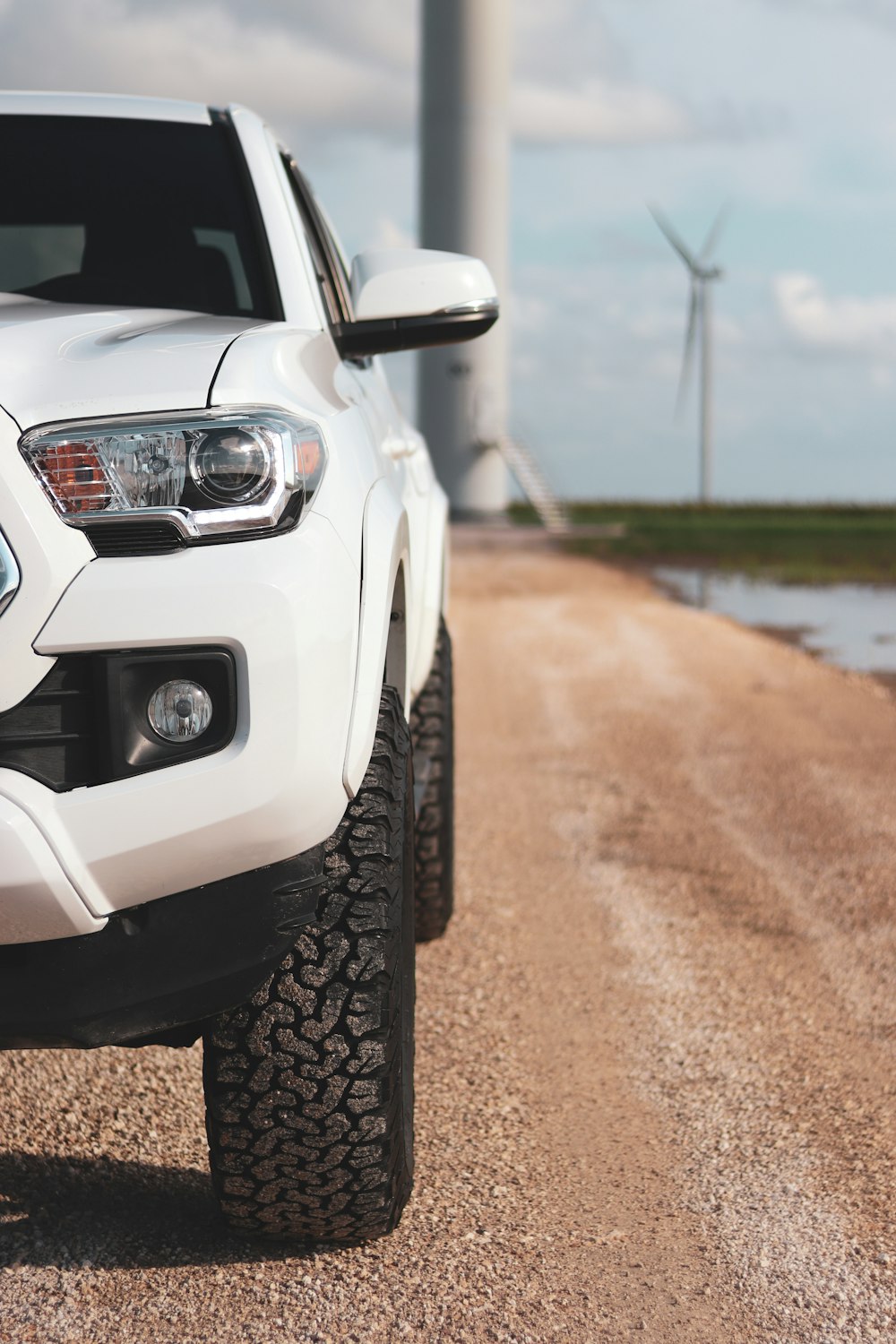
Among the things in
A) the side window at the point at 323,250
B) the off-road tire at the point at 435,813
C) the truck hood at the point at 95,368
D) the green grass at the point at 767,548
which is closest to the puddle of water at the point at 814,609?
the green grass at the point at 767,548

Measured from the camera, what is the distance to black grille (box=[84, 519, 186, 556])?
184 centimetres

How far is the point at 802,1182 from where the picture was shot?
8.63 feet

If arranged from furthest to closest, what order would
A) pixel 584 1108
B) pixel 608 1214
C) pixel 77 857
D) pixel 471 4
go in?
pixel 471 4 → pixel 584 1108 → pixel 608 1214 → pixel 77 857

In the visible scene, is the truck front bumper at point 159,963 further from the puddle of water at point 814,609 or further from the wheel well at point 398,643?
the puddle of water at point 814,609

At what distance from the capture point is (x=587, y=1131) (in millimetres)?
2846

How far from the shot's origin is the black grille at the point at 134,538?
1839 mm

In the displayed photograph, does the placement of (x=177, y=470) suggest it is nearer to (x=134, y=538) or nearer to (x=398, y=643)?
(x=134, y=538)

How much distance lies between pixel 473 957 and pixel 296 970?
1.85 meters

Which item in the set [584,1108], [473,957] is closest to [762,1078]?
[584,1108]

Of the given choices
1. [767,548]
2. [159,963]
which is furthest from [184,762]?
[767,548]

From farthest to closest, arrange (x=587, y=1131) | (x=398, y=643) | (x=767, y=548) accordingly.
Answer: (x=767, y=548) < (x=587, y=1131) < (x=398, y=643)

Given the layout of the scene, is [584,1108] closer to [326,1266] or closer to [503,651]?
[326,1266]

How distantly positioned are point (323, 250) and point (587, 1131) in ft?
7.46

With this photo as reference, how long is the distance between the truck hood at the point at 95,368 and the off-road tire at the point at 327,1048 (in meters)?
0.70
